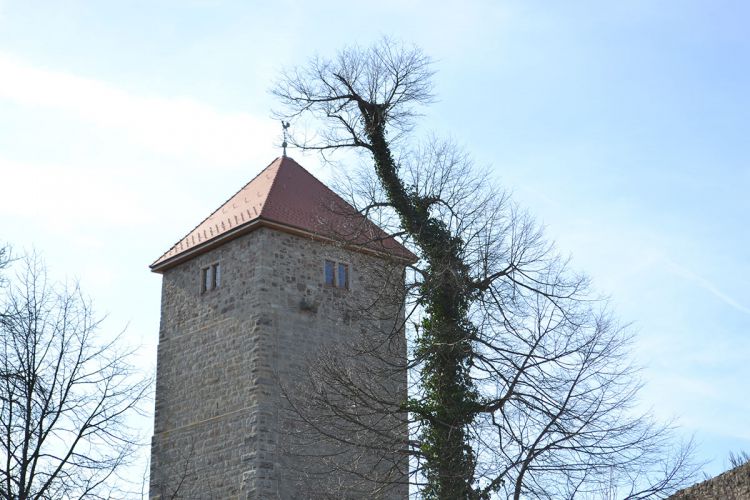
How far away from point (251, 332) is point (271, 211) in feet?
8.81

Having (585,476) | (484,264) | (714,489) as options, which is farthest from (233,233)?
(714,489)

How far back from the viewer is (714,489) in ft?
45.4

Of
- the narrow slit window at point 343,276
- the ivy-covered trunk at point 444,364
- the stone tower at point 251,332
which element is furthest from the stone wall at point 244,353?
the ivy-covered trunk at point 444,364

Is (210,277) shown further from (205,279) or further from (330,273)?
(330,273)

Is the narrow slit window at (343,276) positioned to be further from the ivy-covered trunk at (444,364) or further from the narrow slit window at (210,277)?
the ivy-covered trunk at (444,364)

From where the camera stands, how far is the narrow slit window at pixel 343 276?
23.7 metres

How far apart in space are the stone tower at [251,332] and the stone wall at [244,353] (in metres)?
0.02

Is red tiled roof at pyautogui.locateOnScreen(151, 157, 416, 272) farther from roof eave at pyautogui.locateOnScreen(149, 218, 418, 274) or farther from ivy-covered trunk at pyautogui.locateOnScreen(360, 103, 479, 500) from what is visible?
ivy-covered trunk at pyautogui.locateOnScreen(360, 103, 479, 500)

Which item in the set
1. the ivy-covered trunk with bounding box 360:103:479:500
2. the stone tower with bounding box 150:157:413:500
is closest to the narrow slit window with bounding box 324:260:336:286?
the stone tower with bounding box 150:157:413:500

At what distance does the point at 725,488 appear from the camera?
13.6 m

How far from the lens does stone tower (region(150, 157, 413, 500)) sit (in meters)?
21.4

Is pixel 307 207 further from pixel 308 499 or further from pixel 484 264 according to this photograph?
pixel 484 264

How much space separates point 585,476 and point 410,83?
745 centimetres

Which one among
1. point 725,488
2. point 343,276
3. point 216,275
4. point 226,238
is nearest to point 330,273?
point 343,276
